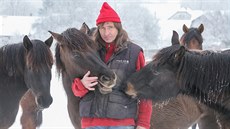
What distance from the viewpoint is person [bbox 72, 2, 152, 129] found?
349cm

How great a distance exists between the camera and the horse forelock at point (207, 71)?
3689 mm

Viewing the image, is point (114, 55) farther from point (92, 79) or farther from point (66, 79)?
point (66, 79)

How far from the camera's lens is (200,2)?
346 feet

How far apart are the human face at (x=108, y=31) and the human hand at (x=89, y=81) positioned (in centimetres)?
43

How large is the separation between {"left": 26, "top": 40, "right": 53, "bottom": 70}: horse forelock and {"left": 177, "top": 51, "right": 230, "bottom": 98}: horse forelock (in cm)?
168

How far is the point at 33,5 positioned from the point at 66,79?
7517 centimetres

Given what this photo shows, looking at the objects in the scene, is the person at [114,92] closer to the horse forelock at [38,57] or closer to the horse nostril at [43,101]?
the horse nostril at [43,101]

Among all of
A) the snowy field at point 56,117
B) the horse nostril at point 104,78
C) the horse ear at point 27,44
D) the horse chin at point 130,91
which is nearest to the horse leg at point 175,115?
the horse chin at point 130,91

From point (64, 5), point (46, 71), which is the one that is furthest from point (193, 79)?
point (64, 5)

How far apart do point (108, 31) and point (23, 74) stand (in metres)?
1.53

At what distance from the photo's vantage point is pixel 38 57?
168 inches

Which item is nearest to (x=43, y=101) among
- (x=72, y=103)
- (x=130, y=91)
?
(x=72, y=103)

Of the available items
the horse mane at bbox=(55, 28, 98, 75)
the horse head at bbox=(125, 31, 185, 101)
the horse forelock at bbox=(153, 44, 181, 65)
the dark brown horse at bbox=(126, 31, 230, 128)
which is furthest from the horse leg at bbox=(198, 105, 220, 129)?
the horse mane at bbox=(55, 28, 98, 75)

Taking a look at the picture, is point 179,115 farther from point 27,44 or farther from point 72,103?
point 27,44
